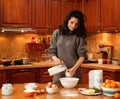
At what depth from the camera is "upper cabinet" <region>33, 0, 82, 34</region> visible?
4.64m

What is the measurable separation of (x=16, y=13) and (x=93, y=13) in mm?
1442

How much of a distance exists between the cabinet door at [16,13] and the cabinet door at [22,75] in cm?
85

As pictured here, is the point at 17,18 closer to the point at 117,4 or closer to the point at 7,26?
the point at 7,26

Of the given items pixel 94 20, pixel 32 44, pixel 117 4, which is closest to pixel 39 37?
pixel 32 44

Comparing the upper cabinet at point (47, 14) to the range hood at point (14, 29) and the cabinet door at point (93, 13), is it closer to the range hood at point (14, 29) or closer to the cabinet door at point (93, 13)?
the range hood at point (14, 29)

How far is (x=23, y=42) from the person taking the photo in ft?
15.9

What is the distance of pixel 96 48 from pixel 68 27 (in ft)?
8.25

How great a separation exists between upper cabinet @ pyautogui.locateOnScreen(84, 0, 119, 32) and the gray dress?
1724mm

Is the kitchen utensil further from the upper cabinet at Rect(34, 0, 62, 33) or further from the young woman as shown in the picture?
the upper cabinet at Rect(34, 0, 62, 33)

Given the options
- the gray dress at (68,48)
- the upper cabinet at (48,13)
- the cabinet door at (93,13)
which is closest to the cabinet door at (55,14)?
the upper cabinet at (48,13)

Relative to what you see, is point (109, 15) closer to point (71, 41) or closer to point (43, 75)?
Result: point (43, 75)

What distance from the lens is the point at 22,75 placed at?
4230 mm

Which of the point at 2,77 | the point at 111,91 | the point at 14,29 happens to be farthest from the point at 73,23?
the point at 14,29

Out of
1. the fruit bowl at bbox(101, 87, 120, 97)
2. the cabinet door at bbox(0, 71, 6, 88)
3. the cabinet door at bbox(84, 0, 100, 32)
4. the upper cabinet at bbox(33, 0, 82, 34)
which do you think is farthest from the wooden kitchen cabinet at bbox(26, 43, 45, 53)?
the fruit bowl at bbox(101, 87, 120, 97)
